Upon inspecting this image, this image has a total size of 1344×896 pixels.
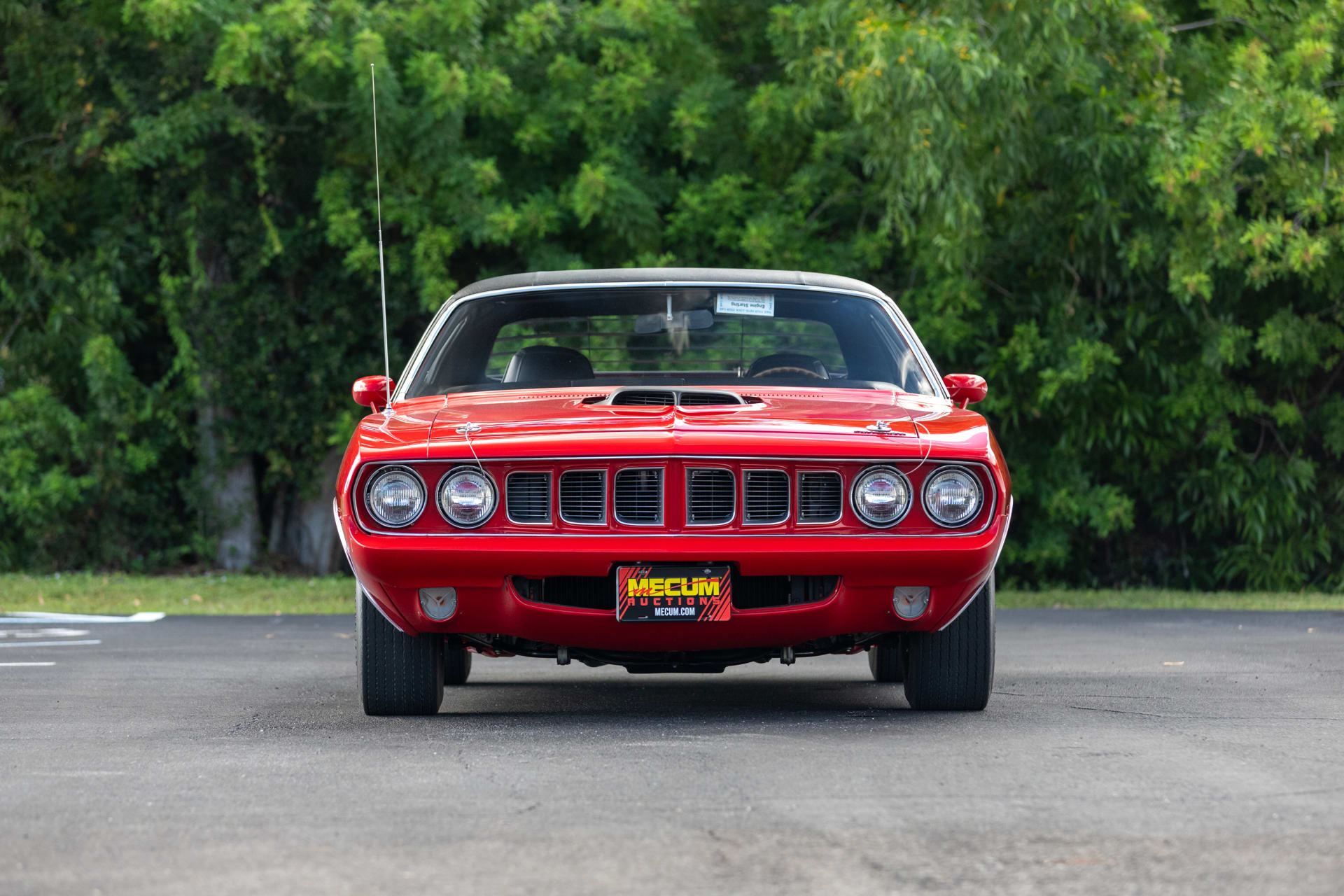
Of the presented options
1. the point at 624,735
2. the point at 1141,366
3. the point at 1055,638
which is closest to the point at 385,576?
the point at 624,735

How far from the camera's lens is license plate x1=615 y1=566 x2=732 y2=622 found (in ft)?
18.0

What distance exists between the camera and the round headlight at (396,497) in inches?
219

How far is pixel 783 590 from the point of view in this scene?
223 inches

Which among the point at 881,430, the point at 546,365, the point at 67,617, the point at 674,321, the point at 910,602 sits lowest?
the point at 67,617

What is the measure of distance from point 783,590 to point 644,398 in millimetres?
821

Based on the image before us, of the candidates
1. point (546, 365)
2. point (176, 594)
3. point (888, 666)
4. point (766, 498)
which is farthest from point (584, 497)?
point (176, 594)

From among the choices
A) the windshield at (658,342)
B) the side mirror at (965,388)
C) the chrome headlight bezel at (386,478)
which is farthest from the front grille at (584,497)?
the side mirror at (965,388)

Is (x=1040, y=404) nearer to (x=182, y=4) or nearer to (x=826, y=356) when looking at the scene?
(x=182, y=4)

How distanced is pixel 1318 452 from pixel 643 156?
258 inches

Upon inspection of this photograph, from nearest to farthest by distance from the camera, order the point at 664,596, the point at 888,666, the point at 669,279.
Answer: the point at 664,596, the point at 669,279, the point at 888,666

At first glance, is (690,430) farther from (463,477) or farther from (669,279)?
(669,279)

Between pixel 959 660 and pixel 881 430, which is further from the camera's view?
pixel 959 660

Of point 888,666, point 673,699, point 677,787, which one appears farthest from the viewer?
point 888,666

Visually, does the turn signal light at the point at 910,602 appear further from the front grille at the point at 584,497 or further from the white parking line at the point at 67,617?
the white parking line at the point at 67,617
